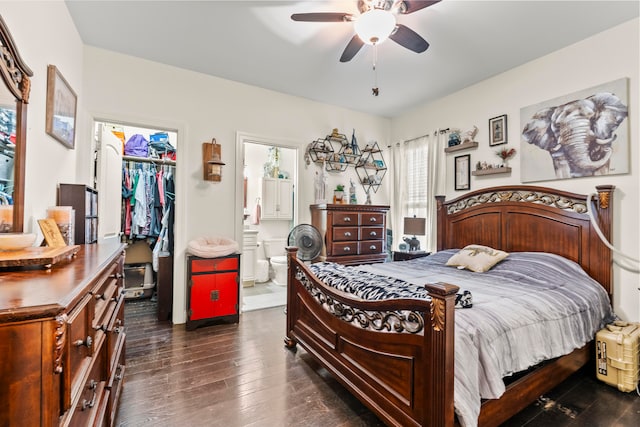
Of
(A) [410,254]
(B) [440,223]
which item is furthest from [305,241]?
(B) [440,223]

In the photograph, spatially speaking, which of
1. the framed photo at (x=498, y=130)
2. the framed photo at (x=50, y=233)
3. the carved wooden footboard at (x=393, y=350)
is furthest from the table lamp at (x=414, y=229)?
the framed photo at (x=50, y=233)

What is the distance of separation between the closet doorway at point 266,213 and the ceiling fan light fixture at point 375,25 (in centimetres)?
288

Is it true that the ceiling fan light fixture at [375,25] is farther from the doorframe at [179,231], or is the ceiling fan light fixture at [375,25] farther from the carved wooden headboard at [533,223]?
the doorframe at [179,231]

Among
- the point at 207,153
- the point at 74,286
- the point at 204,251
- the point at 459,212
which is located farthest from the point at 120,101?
the point at 459,212

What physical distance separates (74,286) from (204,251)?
2.29 metres

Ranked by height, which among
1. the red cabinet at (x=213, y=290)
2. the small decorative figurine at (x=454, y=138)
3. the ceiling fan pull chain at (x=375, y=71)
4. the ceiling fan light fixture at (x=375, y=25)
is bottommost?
the red cabinet at (x=213, y=290)

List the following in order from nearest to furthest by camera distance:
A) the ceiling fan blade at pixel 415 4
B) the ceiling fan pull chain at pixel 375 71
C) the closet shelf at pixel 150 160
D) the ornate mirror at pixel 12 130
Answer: the ornate mirror at pixel 12 130, the ceiling fan blade at pixel 415 4, the ceiling fan pull chain at pixel 375 71, the closet shelf at pixel 150 160

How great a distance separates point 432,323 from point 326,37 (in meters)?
2.47

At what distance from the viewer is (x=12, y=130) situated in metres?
1.38

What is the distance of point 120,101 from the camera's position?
2955 millimetres

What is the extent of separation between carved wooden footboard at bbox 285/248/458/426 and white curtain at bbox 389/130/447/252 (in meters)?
2.41

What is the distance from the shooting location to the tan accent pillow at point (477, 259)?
2605mm

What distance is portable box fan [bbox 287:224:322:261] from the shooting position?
12.0 feet

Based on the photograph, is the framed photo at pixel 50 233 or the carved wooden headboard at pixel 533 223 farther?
the carved wooden headboard at pixel 533 223
